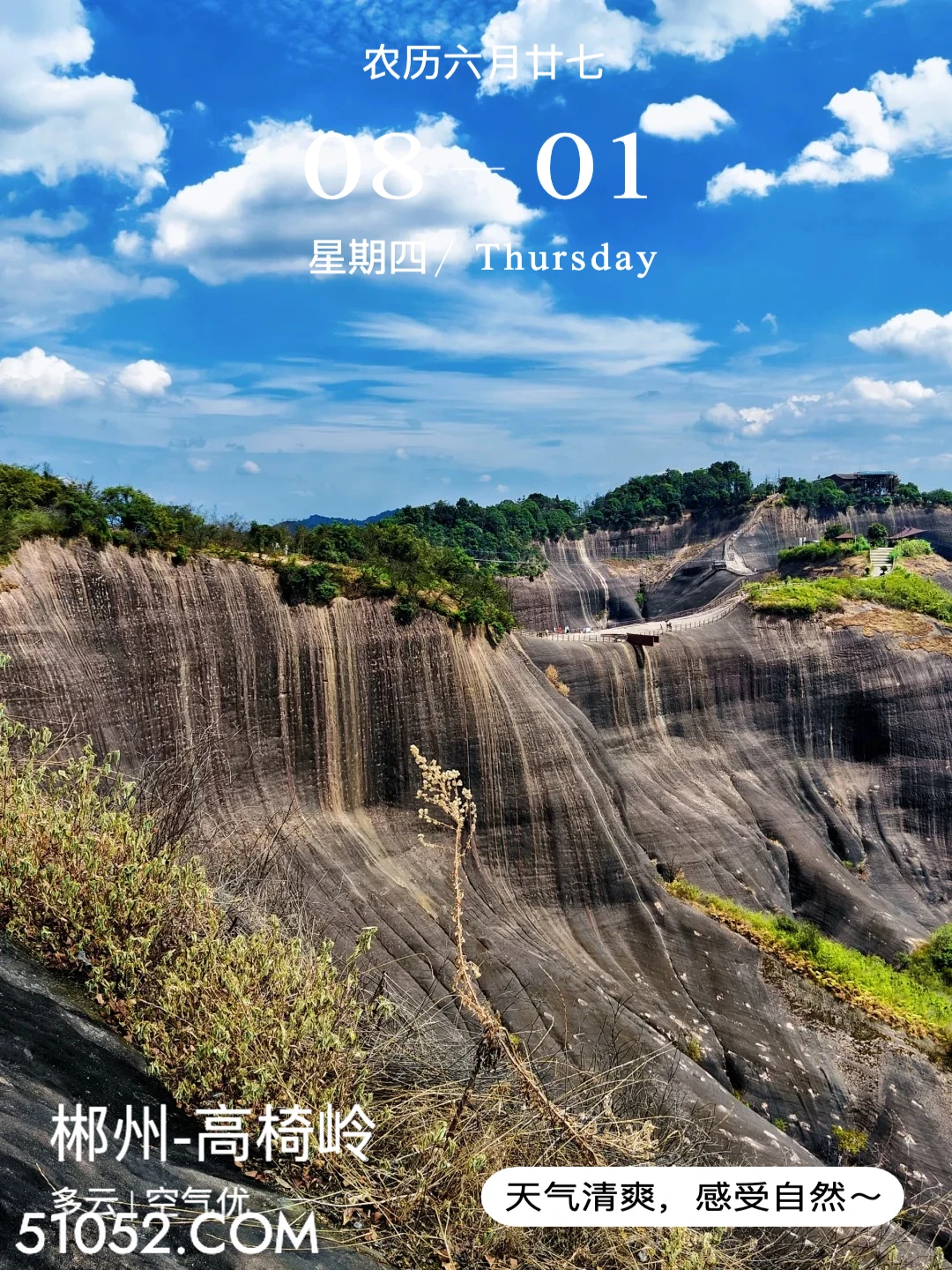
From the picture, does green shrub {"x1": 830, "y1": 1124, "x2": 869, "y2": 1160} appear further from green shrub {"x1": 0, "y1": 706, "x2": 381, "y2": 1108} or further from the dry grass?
the dry grass

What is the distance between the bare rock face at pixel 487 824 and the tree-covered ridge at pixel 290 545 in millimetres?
494

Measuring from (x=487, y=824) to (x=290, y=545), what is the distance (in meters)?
8.33

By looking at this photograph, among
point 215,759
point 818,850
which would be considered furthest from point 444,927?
point 818,850

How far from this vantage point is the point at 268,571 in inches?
702

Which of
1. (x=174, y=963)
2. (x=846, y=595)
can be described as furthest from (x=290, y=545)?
(x=846, y=595)

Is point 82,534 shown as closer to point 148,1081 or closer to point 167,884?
point 167,884

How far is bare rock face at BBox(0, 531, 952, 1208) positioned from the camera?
1473 cm

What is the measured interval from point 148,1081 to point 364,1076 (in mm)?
1586

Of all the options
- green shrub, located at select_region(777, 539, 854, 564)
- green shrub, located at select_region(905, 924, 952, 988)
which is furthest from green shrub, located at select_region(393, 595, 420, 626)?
green shrub, located at select_region(777, 539, 854, 564)

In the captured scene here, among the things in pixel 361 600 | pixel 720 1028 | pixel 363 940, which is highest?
pixel 361 600

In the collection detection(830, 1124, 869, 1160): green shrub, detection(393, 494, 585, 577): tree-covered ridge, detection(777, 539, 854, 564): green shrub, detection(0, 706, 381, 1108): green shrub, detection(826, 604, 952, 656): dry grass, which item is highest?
detection(393, 494, 585, 577): tree-covered ridge

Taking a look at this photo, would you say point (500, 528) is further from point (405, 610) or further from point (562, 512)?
point (405, 610)

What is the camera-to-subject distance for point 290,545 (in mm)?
19531

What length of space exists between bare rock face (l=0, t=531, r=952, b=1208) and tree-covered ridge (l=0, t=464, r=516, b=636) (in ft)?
1.62
